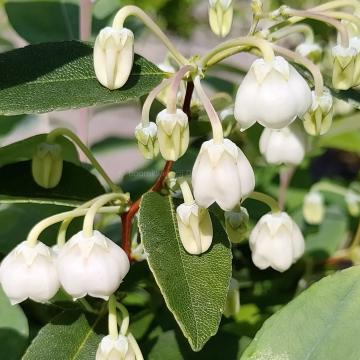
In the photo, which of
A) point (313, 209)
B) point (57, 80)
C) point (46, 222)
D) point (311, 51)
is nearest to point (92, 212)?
point (46, 222)

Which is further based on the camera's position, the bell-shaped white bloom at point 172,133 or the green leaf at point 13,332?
the green leaf at point 13,332

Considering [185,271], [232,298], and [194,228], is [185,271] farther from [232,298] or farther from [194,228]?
[232,298]

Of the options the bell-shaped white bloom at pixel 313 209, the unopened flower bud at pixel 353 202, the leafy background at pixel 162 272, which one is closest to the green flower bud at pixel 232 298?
the leafy background at pixel 162 272

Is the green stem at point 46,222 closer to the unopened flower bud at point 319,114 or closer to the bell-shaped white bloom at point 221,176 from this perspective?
the bell-shaped white bloom at point 221,176

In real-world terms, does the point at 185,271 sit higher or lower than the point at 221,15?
lower

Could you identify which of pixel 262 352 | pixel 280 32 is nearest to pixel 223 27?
pixel 280 32

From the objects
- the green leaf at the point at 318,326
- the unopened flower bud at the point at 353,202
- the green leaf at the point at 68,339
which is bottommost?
the unopened flower bud at the point at 353,202
